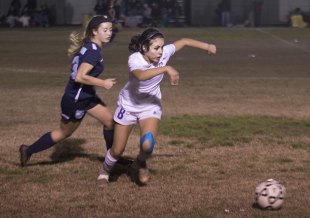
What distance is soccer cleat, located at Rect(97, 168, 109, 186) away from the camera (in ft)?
26.1

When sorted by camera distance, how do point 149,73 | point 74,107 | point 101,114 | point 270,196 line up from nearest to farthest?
point 270,196 < point 149,73 < point 74,107 < point 101,114

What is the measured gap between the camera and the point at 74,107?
8.55 meters

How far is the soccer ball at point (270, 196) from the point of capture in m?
6.79

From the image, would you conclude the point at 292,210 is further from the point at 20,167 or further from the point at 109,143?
the point at 20,167

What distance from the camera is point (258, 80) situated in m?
19.8

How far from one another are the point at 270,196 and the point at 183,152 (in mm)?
3101

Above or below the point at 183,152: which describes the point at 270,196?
above

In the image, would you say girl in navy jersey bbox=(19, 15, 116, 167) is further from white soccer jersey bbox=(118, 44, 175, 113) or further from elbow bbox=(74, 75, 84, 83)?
white soccer jersey bbox=(118, 44, 175, 113)

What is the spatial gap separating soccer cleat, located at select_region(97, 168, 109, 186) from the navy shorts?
0.85 meters

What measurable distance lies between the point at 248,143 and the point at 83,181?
3.11 m

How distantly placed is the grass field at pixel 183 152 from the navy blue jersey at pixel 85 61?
35.9 inches

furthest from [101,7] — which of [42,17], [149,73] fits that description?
[149,73]

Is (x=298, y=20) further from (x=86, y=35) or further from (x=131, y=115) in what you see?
(x=131, y=115)

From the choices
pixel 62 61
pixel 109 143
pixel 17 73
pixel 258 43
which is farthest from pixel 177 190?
pixel 258 43
